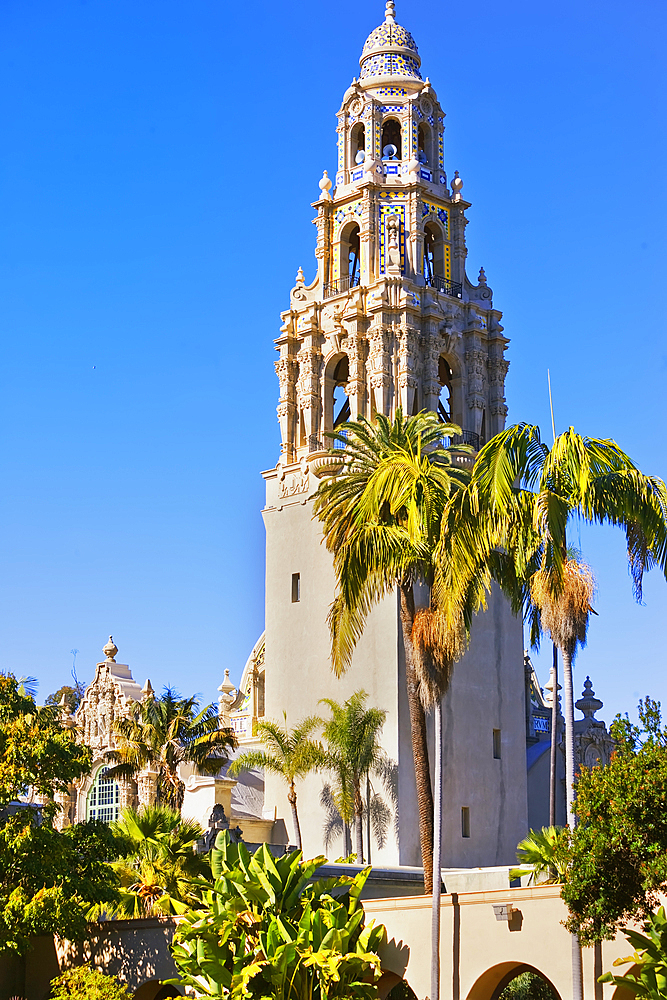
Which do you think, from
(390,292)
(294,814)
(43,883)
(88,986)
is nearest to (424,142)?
(390,292)

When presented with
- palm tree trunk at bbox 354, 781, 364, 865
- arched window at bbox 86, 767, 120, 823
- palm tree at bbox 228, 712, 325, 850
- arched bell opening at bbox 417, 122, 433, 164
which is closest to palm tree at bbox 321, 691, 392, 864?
palm tree trunk at bbox 354, 781, 364, 865

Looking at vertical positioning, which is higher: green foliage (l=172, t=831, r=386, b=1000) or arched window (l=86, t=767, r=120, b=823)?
arched window (l=86, t=767, r=120, b=823)

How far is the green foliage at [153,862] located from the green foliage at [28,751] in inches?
91.3

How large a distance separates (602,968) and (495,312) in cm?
3268

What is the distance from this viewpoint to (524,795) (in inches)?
1818

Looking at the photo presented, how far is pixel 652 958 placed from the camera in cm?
2022

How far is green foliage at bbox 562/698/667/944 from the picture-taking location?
19.1 m

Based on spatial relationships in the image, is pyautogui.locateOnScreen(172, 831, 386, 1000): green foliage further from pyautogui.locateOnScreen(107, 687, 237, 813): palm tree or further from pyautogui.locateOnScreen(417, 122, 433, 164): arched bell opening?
pyautogui.locateOnScreen(417, 122, 433, 164): arched bell opening

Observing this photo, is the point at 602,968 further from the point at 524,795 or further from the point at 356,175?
the point at 356,175

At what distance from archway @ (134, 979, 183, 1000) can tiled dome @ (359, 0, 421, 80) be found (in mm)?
35383

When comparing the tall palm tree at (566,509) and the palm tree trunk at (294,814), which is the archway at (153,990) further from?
the palm tree trunk at (294,814)

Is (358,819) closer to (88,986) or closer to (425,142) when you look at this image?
(88,986)

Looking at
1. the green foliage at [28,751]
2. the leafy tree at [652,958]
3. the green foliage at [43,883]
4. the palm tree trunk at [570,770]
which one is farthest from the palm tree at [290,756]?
the leafy tree at [652,958]

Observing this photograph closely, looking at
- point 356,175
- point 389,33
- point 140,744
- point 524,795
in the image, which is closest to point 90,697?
point 140,744
